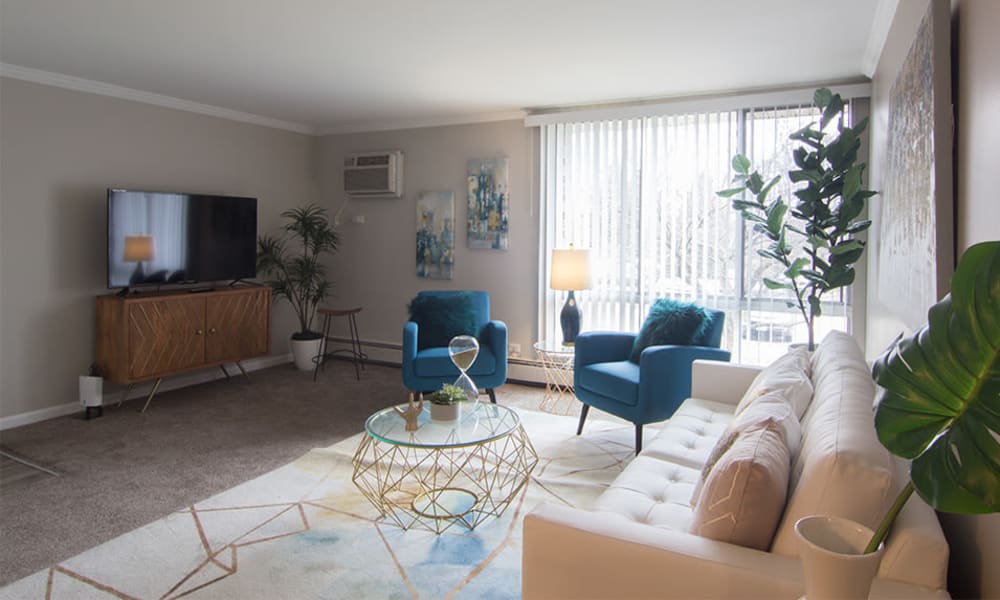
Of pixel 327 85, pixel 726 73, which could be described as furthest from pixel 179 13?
pixel 726 73

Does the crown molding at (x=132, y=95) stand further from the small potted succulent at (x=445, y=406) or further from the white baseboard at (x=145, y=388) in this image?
the small potted succulent at (x=445, y=406)

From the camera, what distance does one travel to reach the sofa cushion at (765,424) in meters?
1.71

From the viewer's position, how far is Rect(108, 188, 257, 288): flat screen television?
4551 mm

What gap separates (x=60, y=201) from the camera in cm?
443

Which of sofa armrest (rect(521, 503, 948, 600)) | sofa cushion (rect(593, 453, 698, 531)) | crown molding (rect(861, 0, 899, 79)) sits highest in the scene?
crown molding (rect(861, 0, 899, 79))

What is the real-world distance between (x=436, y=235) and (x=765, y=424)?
14.7 ft

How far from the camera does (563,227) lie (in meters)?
5.31

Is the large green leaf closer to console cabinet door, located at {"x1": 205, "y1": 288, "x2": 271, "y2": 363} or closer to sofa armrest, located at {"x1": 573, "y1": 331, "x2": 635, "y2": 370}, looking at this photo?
sofa armrest, located at {"x1": 573, "y1": 331, "x2": 635, "y2": 370}

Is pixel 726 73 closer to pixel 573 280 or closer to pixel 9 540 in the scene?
pixel 573 280

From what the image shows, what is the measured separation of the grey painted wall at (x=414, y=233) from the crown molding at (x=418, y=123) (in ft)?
0.15

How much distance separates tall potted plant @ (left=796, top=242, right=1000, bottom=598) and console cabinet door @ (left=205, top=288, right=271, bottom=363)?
5.07 m

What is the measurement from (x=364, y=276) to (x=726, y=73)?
385 cm

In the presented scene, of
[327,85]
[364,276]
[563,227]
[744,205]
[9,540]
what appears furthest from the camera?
[364,276]

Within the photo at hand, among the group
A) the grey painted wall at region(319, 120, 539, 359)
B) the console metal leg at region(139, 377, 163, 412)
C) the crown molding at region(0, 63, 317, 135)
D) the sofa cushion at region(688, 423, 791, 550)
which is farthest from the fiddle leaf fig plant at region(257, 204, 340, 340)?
the sofa cushion at region(688, 423, 791, 550)
